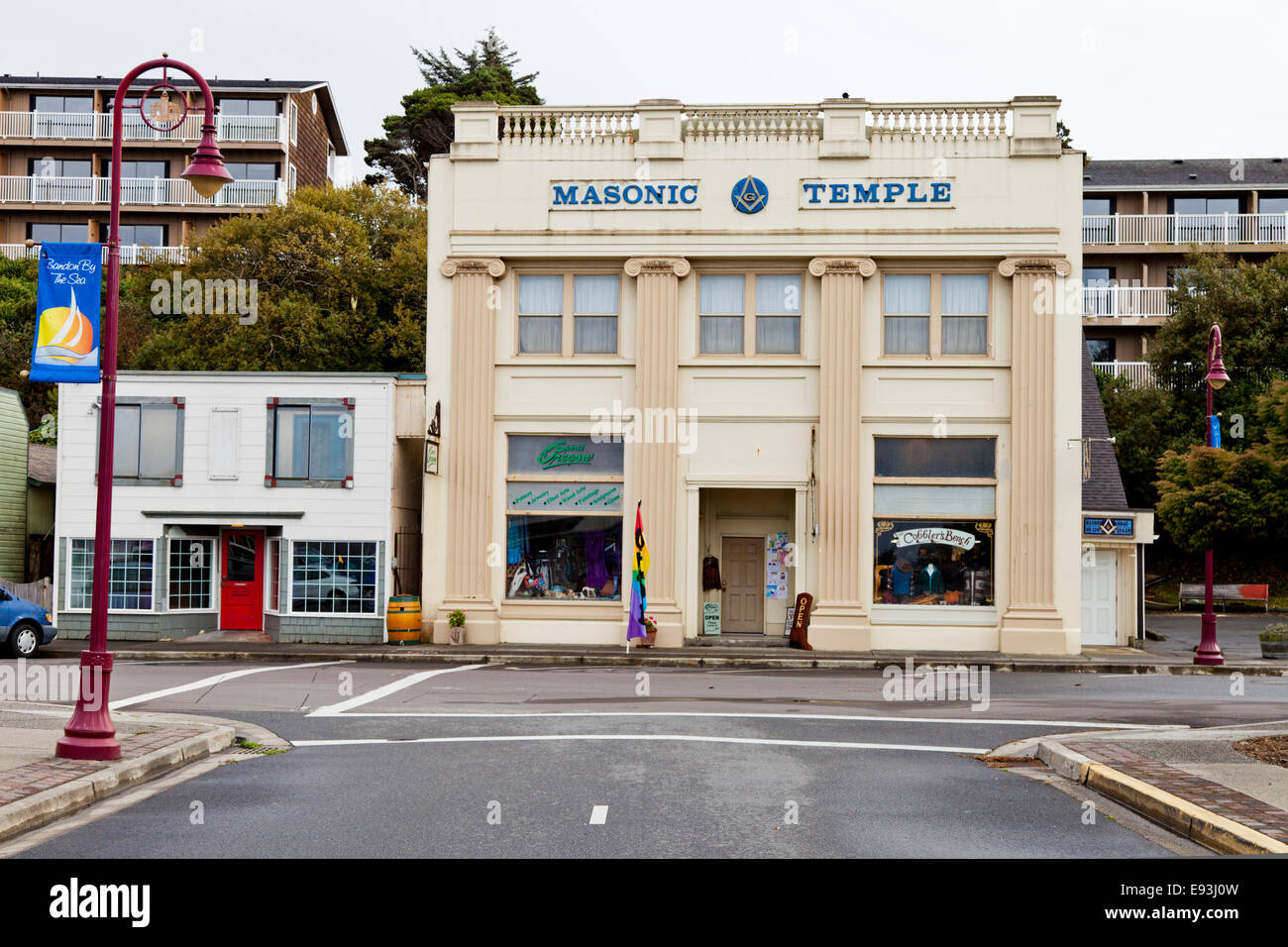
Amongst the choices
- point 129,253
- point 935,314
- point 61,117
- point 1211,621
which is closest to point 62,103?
point 61,117

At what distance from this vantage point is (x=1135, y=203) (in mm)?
53531

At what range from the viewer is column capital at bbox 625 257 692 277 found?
2756 centimetres

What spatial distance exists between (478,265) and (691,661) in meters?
9.50

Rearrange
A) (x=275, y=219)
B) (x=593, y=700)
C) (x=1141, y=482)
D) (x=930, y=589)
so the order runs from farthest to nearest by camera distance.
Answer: (x=1141, y=482), (x=275, y=219), (x=930, y=589), (x=593, y=700)

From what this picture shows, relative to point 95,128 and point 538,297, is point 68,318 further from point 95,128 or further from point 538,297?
point 95,128

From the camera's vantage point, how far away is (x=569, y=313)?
28281 mm

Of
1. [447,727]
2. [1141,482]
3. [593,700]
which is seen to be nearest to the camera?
[447,727]

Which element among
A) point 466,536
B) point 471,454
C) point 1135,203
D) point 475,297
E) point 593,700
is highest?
point 1135,203

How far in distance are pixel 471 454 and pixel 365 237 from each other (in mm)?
14493

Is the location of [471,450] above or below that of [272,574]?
above

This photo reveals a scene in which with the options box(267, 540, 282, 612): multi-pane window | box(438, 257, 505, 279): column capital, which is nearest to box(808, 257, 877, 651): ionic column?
box(438, 257, 505, 279): column capital

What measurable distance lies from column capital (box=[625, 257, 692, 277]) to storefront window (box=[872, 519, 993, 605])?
Result: 6721mm
